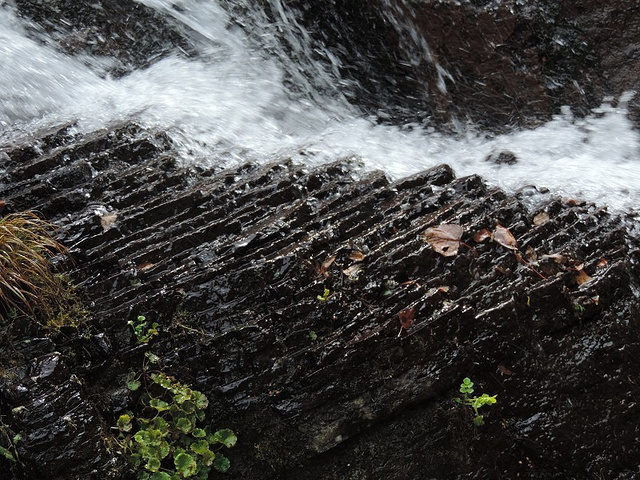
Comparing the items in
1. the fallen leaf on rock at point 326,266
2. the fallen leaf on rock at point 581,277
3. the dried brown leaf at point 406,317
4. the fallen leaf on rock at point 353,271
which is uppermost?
the fallen leaf on rock at point 326,266

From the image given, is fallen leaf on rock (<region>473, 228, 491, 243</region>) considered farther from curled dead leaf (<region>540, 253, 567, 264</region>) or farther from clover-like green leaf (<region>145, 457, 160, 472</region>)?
clover-like green leaf (<region>145, 457, 160, 472</region>)

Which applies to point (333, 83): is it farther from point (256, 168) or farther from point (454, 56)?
point (256, 168)

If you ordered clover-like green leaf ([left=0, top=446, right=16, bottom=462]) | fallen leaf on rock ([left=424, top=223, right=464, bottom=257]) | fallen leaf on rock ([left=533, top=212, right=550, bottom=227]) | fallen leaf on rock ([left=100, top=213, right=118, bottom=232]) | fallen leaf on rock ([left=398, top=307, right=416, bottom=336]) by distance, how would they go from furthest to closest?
fallen leaf on rock ([left=533, top=212, right=550, bottom=227]) → fallen leaf on rock ([left=100, top=213, right=118, bottom=232]) → fallen leaf on rock ([left=424, top=223, right=464, bottom=257]) → fallen leaf on rock ([left=398, top=307, right=416, bottom=336]) → clover-like green leaf ([left=0, top=446, right=16, bottom=462])

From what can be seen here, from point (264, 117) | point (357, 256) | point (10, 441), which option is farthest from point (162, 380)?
point (264, 117)

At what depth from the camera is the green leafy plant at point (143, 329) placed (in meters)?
3.64

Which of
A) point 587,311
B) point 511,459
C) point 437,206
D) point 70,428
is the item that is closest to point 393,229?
point 437,206

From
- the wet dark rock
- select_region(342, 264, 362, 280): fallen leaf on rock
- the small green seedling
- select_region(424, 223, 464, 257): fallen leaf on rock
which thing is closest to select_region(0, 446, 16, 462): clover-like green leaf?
the small green seedling

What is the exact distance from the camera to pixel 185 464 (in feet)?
10.9

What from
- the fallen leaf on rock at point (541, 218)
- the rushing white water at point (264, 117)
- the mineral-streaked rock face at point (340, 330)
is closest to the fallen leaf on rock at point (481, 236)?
the mineral-streaked rock face at point (340, 330)

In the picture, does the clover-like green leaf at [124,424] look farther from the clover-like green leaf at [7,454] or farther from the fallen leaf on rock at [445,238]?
the fallen leaf on rock at [445,238]

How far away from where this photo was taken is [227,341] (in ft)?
12.0

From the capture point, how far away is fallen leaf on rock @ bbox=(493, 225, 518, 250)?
14.1 ft

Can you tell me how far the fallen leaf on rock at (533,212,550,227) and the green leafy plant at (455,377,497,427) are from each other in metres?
1.52

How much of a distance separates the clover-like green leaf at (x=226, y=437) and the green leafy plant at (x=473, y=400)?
1.34 m
